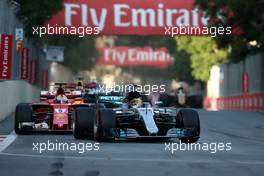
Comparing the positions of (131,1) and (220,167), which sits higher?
(131,1)

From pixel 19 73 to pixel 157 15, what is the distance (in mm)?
17125

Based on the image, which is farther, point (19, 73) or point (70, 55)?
point (70, 55)

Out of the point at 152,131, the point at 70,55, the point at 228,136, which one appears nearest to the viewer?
the point at 152,131

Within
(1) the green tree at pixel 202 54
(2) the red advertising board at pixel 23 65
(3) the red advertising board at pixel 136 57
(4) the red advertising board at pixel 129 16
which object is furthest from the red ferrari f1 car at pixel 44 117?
(3) the red advertising board at pixel 136 57

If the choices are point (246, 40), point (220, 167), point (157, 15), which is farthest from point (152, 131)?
point (157, 15)

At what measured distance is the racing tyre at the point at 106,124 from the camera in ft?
59.6

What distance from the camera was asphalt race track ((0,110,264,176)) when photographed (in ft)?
40.7

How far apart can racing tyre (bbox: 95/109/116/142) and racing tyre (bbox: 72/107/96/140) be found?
42.4 inches

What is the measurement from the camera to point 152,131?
18297 millimetres

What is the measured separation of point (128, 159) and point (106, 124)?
375 centimetres

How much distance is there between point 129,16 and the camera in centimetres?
5069

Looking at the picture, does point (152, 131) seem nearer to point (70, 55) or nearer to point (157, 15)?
point (157, 15)

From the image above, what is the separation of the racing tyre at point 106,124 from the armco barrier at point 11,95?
10284mm

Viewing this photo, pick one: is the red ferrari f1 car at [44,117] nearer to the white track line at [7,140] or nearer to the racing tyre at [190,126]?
the white track line at [7,140]
